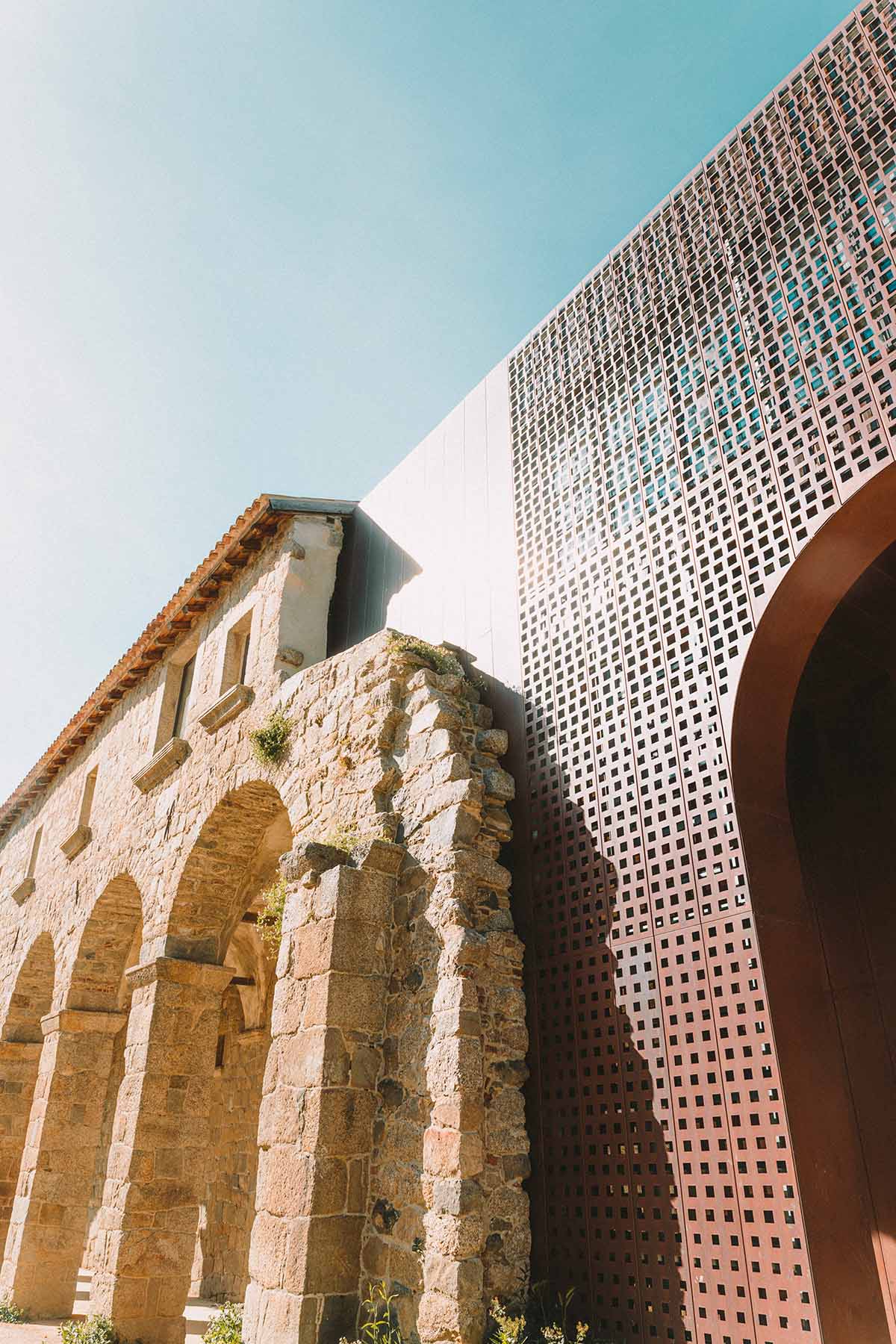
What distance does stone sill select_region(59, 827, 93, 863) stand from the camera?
1070cm

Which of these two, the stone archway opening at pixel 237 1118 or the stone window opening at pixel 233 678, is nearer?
the stone window opening at pixel 233 678

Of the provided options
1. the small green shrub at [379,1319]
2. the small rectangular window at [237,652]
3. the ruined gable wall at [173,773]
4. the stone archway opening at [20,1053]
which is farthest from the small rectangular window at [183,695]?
the small green shrub at [379,1319]

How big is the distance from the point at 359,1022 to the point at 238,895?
3343 millimetres

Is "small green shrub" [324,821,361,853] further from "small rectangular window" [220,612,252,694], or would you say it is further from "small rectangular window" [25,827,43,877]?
"small rectangular window" [25,827,43,877]

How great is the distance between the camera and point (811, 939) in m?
4.19

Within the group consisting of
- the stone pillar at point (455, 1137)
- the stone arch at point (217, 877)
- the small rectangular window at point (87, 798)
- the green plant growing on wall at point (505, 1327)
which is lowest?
the green plant growing on wall at point (505, 1327)

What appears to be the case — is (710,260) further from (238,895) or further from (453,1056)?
(238,895)

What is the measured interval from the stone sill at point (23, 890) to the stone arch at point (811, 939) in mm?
10917

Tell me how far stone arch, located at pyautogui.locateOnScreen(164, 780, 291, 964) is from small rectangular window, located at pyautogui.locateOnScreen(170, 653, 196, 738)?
91.3 inches

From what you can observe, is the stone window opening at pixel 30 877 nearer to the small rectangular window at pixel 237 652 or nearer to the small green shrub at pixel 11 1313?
the small green shrub at pixel 11 1313

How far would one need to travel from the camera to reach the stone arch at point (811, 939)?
3564mm

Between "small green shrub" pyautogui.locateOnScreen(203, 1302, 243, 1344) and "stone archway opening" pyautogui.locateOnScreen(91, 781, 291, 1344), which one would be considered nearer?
"small green shrub" pyautogui.locateOnScreen(203, 1302, 243, 1344)

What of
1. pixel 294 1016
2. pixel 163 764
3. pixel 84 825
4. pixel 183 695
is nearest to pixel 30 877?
pixel 84 825

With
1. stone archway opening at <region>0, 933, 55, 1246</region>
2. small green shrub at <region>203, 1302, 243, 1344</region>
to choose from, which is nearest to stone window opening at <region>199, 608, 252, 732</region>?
small green shrub at <region>203, 1302, 243, 1344</region>
